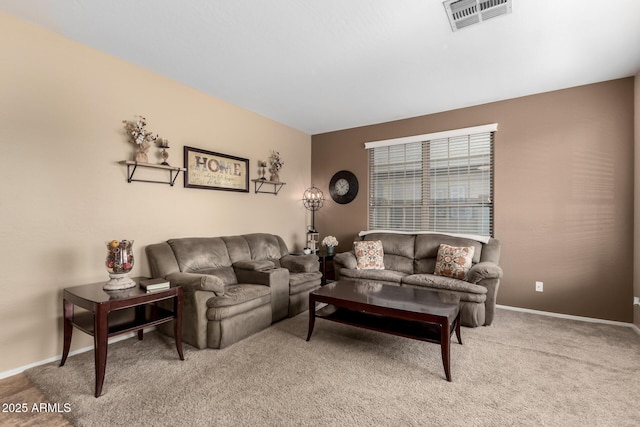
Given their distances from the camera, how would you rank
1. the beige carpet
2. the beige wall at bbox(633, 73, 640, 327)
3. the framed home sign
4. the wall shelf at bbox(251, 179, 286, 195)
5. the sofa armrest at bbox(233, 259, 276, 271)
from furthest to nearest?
1. the wall shelf at bbox(251, 179, 286, 195)
2. the framed home sign
3. the sofa armrest at bbox(233, 259, 276, 271)
4. the beige wall at bbox(633, 73, 640, 327)
5. the beige carpet

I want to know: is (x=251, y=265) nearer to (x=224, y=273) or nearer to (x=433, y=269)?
(x=224, y=273)

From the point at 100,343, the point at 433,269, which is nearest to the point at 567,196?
the point at 433,269

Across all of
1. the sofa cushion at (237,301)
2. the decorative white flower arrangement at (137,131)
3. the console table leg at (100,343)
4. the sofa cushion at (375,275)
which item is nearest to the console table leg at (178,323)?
A: the sofa cushion at (237,301)

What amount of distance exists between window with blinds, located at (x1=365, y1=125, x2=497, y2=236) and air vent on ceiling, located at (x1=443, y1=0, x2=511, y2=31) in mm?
2008

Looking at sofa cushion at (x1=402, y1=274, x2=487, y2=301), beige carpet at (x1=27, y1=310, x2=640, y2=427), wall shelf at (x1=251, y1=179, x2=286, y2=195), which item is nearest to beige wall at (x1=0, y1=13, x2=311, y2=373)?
beige carpet at (x1=27, y1=310, x2=640, y2=427)

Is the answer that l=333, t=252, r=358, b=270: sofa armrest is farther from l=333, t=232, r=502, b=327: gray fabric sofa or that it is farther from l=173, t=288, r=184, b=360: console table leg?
l=173, t=288, r=184, b=360: console table leg

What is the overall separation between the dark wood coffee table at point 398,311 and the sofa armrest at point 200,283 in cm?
88

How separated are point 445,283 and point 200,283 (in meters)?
2.59

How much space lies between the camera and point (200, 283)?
264 centimetres

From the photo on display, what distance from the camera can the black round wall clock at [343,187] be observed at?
5.23 meters

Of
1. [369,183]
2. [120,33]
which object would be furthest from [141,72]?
[369,183]

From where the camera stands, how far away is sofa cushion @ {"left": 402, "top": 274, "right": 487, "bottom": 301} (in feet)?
10.6

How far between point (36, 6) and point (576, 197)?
5469 millimetres

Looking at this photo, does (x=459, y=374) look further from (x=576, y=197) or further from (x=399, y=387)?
(x=576, y=197)
